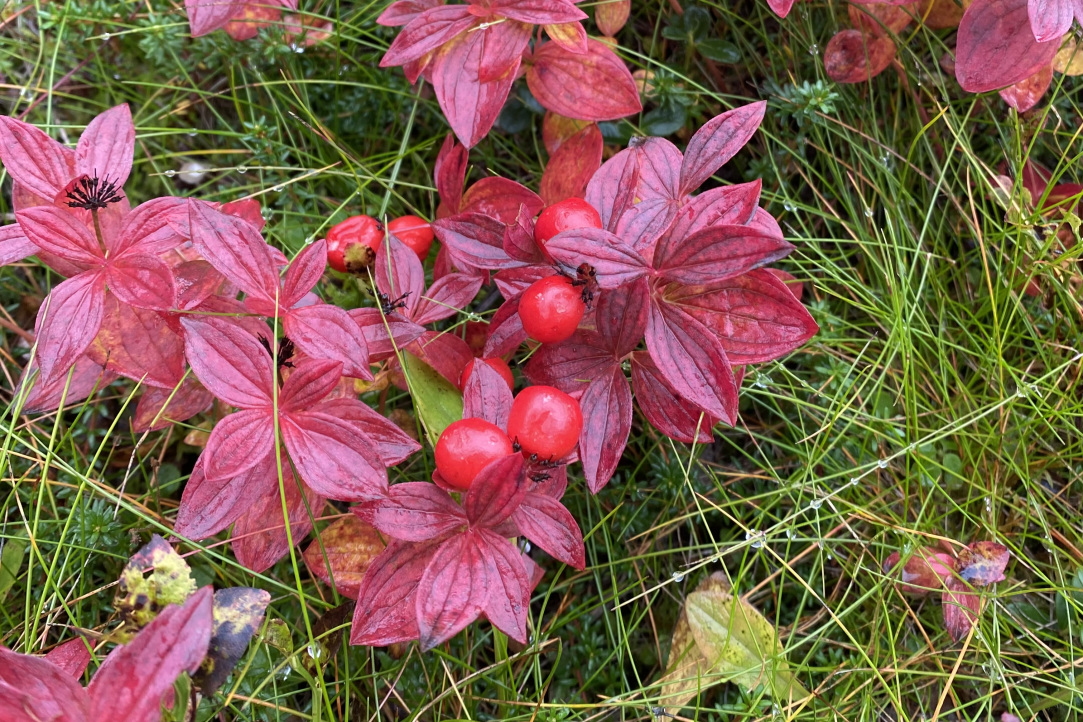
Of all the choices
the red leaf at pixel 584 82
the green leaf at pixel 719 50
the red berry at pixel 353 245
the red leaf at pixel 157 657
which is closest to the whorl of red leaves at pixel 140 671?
the red leaf at pixel 157 657

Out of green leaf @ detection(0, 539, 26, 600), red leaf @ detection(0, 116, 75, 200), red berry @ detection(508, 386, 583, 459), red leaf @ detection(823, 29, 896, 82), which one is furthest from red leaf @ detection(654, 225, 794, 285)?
green leaf @ detection(0, 539, 26, 600)

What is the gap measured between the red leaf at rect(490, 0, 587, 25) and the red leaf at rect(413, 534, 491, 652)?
1.22 meters

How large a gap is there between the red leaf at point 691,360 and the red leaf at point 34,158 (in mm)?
1428

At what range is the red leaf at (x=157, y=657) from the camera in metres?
1.29

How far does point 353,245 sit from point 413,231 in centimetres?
17

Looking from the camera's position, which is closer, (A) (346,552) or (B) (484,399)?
(B) (484,399)

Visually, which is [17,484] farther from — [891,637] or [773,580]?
[891,637]

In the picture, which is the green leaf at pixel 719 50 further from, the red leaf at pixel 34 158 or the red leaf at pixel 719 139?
the red leaf at pixel 34 158

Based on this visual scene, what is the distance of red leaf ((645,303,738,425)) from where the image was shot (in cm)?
164

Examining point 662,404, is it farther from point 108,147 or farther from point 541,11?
point 108,147

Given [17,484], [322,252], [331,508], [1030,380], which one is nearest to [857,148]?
[1030,380]

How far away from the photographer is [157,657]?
4.26ft

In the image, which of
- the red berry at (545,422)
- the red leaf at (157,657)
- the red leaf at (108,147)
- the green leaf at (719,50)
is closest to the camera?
the red leaf at (157,657)

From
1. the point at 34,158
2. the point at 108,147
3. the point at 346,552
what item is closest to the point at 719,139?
the point at 346,552
